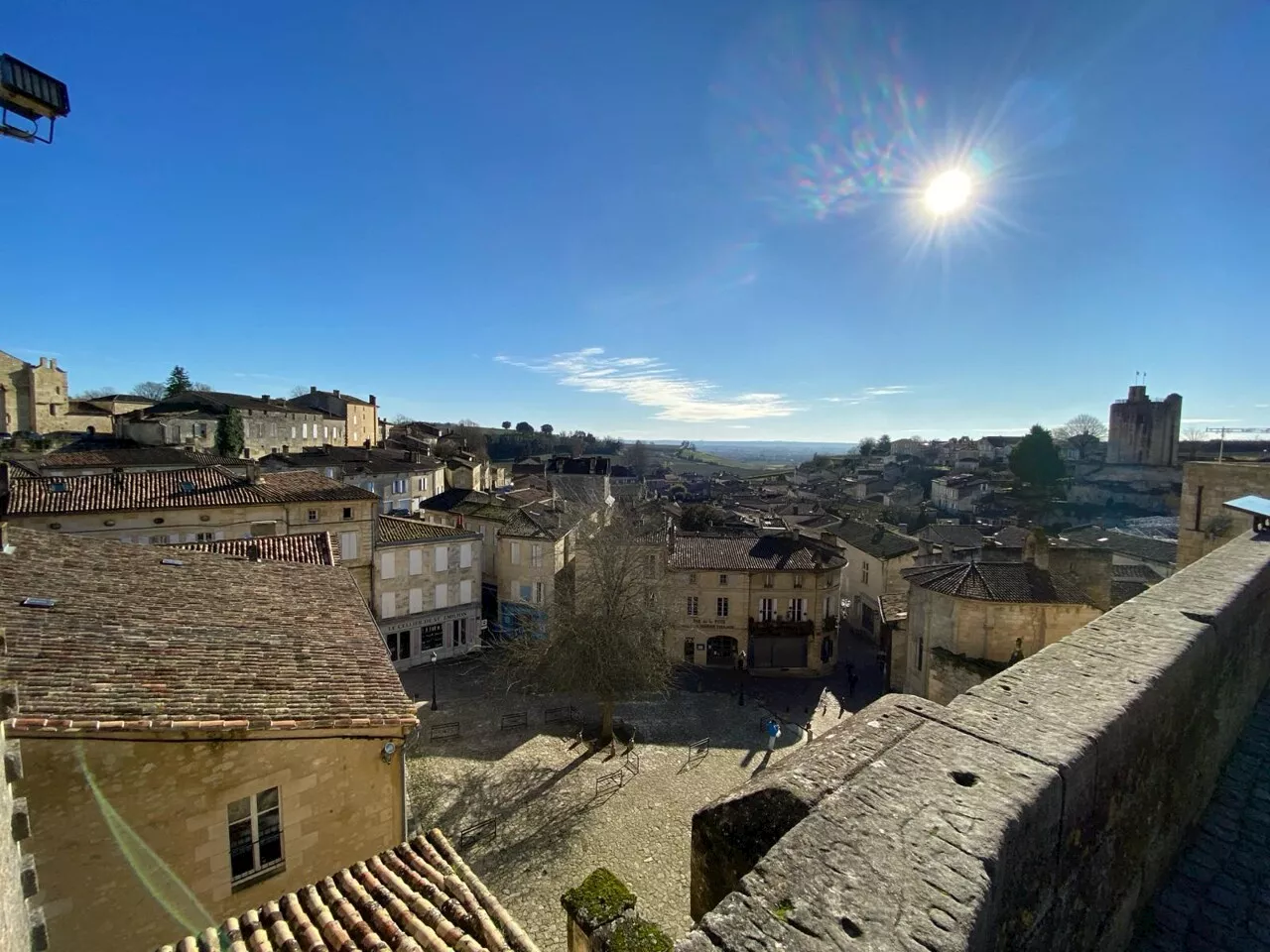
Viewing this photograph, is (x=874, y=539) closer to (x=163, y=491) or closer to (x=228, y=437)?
(x=163, y=491)

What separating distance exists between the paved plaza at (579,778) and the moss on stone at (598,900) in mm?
5111

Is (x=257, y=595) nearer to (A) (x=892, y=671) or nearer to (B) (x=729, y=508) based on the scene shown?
(A) (x=892, y=671)

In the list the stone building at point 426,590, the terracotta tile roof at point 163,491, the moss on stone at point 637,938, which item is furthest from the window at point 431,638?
the moss on stone at point 637,938

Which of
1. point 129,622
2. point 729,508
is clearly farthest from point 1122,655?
point 729,508

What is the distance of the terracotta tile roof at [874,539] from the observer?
3669 centimetres

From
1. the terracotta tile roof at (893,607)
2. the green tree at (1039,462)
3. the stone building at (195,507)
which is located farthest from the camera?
the green tree at (1039,462)

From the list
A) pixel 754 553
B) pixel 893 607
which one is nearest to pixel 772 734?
pixel 754 553

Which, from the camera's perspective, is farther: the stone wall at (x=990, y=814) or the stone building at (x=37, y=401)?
the stone building at (x=37, y=401)

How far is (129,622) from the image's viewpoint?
7922 millimetres

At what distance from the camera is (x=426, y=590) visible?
28.8 meters

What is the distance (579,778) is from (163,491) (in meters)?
19.6

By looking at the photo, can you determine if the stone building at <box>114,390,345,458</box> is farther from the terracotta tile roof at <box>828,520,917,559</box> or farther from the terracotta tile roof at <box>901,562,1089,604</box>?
the terracotta tile roof at <box>901,562,1089,604</box>

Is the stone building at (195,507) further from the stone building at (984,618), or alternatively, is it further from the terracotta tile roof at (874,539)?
the terracotta tile roof at (874,539)

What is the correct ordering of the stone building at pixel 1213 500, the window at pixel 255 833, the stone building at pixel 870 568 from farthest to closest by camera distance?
the stone building at pixel 870 568 → the stone building at pixel 1213 500 → the window at pixel 255 833
